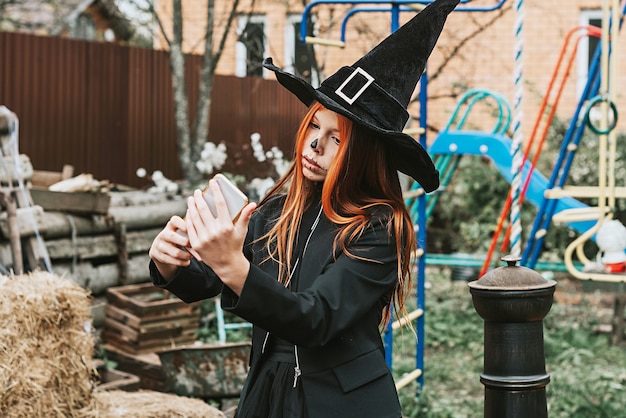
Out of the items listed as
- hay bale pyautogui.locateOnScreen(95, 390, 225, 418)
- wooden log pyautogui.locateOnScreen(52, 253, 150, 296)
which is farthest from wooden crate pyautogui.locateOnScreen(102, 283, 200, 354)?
hay bale pyautogui.locateOnScreen(95, 390, 225, 418)

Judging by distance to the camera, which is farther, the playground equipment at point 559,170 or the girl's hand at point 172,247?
the playground equipment at point 559,170

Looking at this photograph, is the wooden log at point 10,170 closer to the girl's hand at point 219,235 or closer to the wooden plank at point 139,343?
Result: the wooden plank at point 139,343

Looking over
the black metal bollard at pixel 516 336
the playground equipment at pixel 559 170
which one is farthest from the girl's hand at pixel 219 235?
the playground equipment at pixel 559 170

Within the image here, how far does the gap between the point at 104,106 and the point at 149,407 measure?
18.7 feet

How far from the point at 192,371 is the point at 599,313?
5205 mm

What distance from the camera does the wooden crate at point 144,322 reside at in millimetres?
6426

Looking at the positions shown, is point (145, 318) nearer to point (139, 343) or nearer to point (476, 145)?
point (139, 343)

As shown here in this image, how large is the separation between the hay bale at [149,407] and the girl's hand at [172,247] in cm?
263

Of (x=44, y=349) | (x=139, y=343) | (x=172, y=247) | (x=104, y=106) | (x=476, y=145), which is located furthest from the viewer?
(x=104, y=106)

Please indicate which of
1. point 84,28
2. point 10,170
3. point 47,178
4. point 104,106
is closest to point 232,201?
point 10,170

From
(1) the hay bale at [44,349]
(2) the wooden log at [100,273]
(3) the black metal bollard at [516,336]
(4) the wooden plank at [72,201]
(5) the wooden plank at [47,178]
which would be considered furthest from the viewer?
(5) the wooden plank at [47,178]

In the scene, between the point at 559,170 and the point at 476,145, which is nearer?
the point at 559,170

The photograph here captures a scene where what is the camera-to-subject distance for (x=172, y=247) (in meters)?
2.23

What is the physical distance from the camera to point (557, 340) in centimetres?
780
